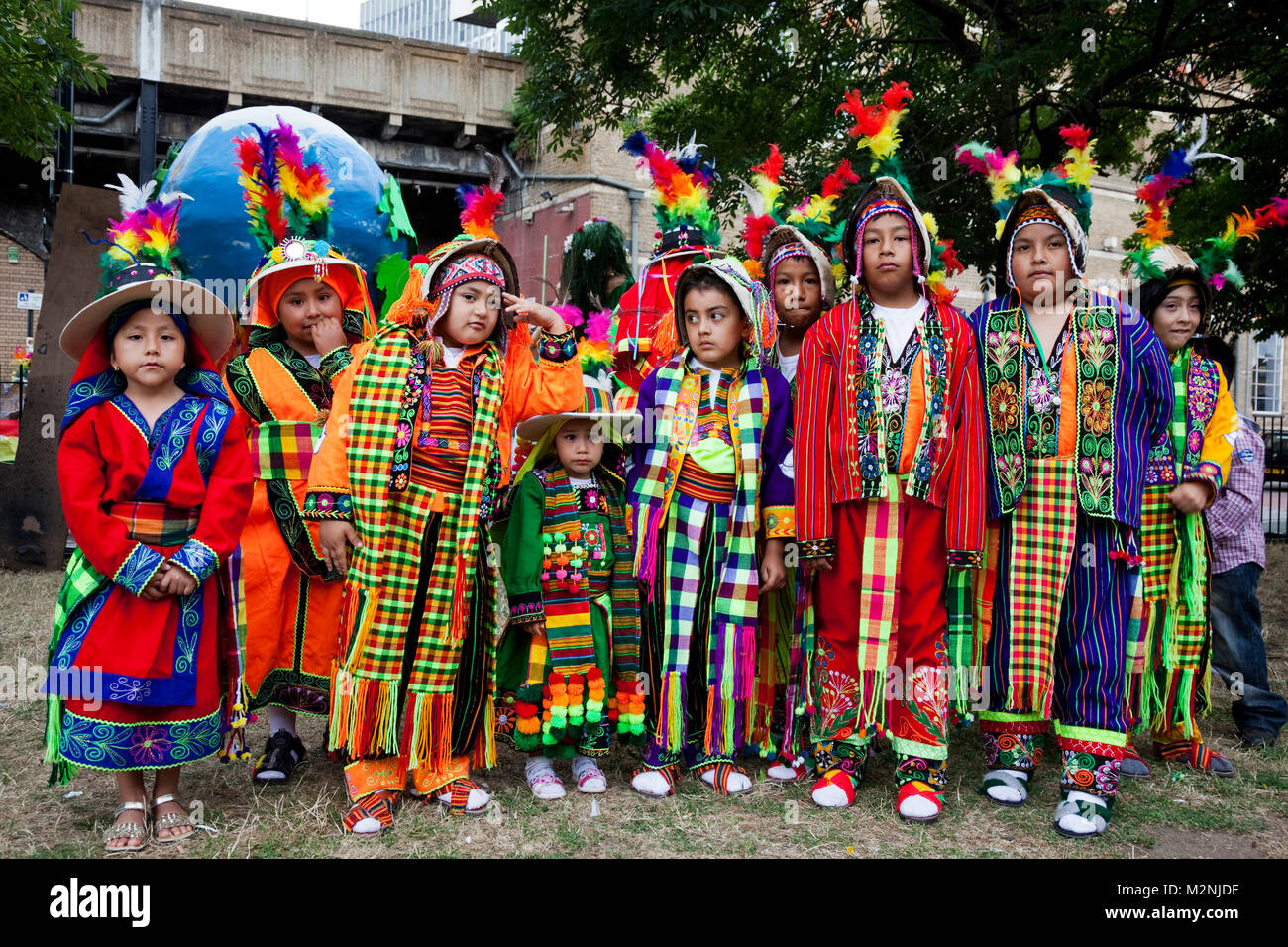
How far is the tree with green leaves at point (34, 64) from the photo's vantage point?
6.98 meters

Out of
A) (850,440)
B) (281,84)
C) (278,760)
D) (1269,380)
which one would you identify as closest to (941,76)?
(850,440)

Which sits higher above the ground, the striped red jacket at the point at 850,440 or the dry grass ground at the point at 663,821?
the striped red jacket at the point at 850,440

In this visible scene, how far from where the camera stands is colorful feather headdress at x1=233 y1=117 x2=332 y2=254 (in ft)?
13.6

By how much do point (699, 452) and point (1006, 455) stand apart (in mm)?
1130

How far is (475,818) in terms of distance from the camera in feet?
11.5

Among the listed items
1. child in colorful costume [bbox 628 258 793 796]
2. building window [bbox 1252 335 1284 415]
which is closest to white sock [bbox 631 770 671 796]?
child in colorful costume [bbox 628 258 793 796]

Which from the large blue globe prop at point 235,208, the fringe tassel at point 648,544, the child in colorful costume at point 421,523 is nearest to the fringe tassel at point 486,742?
the child in colorful costume at point 421,523

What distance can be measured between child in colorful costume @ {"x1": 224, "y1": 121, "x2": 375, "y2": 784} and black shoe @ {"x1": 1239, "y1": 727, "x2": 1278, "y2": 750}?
392cm

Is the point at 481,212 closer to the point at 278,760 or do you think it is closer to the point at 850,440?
the point at 850,440

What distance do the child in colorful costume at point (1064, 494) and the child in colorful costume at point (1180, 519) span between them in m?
0.42

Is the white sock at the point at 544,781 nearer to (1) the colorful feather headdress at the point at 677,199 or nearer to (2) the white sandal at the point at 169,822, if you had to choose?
(2) the white sandal at the point at 169,822

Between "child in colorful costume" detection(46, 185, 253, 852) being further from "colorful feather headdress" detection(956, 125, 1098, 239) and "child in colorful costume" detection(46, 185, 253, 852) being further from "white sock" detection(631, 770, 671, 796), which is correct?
"colorful feather headdress" detection(956, 125, 1098, 239)

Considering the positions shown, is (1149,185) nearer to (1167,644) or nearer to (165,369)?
(1167,644)
